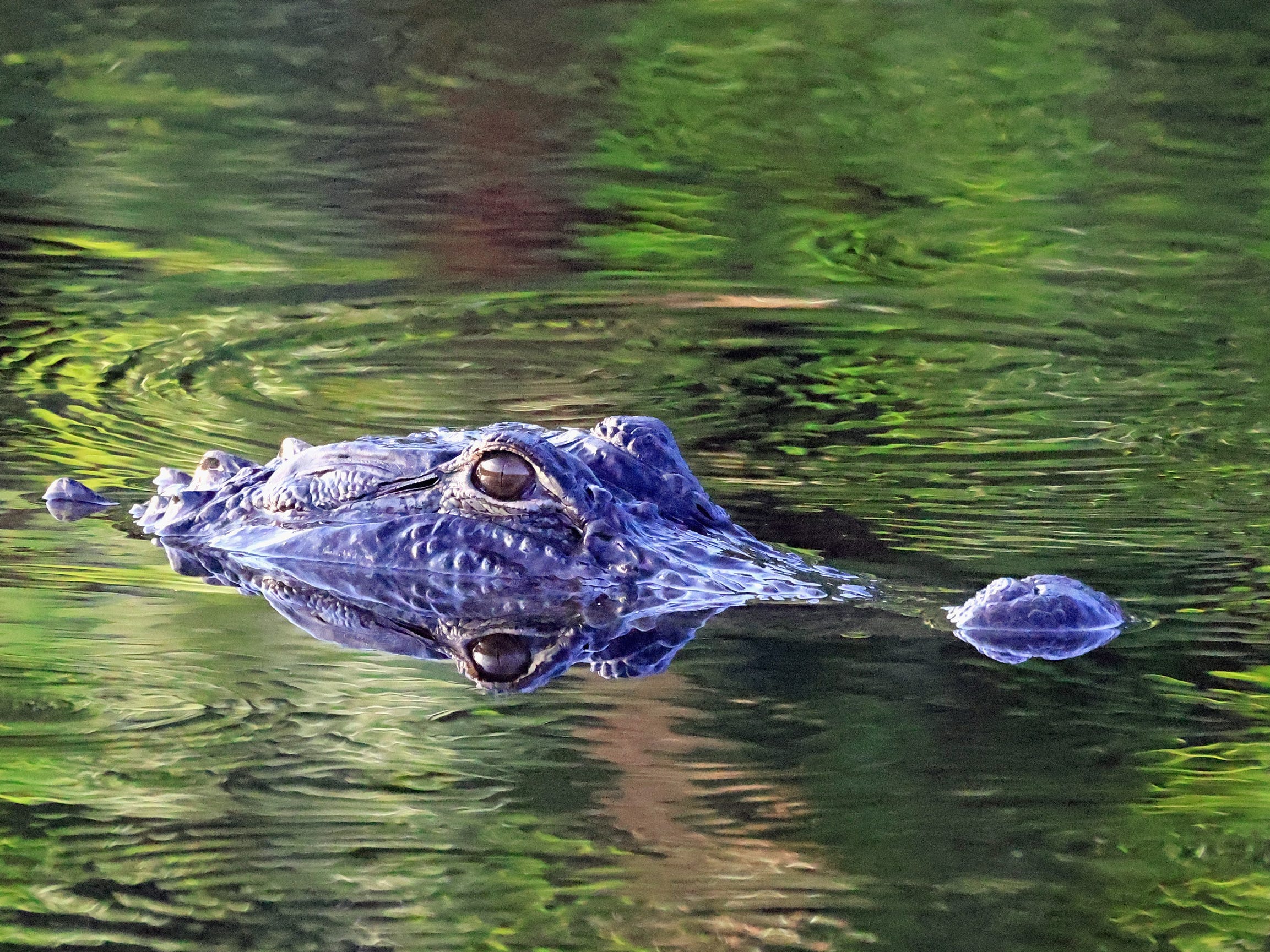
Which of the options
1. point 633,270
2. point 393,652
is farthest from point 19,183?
point 393,652

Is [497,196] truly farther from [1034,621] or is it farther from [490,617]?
[1034,621]

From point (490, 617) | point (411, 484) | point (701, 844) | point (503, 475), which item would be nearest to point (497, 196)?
point (411, 484)

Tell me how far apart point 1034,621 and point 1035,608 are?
0.12ft

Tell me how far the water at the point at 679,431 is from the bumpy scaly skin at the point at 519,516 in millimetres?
325

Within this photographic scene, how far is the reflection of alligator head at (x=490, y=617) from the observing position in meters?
5.68

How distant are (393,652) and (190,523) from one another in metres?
1.52

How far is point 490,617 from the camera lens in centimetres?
607

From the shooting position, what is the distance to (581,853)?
172 inches

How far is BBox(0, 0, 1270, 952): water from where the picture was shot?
430cm

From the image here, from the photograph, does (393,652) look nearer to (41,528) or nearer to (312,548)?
(312,548)

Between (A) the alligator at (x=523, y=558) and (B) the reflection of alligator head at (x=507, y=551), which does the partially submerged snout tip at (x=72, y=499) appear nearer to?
(A) the alligator at (x=523, y=558)

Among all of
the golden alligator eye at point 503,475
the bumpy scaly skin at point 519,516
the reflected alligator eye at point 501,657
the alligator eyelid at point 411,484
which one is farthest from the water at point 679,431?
the golden alligator eye at point 503,475

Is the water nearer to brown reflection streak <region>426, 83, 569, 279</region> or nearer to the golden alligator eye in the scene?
brown reflection streak <region>426, 83, 569, 279</region>

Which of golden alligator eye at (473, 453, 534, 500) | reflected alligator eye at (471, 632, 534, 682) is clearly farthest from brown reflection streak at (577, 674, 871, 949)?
golden alligator eye at (473, 453, 534, 500)
